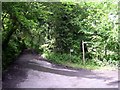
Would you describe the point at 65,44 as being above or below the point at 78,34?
below

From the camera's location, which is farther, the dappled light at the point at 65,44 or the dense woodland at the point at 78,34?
the dense woodland at the point at 78,34

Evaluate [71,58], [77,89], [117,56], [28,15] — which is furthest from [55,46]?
[77,89]

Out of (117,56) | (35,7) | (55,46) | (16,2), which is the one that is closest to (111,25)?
(117,56)

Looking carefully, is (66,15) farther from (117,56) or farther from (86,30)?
(117,56)

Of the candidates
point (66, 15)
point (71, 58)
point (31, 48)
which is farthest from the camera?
point (31, 48)

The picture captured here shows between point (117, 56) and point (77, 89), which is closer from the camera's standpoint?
point (77, 89)

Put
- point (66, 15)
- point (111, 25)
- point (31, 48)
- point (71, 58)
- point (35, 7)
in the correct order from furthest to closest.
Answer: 1. point (31, 48)
2. point (66, 15)
3. point (71, 58)
4. point (111, 25)
5. point (35, 7)

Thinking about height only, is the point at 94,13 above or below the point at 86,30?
above

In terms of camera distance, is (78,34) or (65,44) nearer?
(78,34)

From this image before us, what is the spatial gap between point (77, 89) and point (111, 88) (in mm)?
868

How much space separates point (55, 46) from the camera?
13.3 m

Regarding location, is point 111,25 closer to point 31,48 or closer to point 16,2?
point 16,2

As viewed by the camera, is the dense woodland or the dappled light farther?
the dense woodland

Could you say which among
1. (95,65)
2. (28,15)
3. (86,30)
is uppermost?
(28,15)
